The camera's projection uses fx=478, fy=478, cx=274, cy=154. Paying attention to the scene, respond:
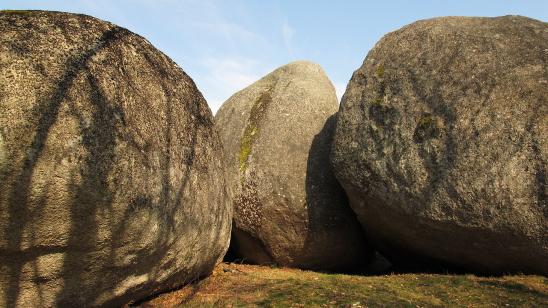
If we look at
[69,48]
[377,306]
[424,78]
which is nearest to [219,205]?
[377,306]

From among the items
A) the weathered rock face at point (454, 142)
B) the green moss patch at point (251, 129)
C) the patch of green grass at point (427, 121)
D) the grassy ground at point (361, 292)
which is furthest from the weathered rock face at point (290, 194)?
the patch of green grass at point (427, 121)

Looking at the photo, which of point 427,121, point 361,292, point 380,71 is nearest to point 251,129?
point 380,71

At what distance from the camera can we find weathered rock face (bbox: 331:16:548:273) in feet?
25.8

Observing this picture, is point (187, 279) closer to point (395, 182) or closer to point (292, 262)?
point (292, 262)

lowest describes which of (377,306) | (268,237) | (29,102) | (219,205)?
(377,306)

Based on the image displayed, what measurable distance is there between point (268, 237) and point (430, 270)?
11.2 ft

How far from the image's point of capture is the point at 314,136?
1088cm

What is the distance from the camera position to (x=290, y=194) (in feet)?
33.6

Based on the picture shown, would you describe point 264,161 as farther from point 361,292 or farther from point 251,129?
point 361,292

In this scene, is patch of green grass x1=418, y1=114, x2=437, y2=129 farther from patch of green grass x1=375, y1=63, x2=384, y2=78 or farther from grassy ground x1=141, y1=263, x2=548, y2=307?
grassy ground x1=141, y1=263, x2=548, y2=307

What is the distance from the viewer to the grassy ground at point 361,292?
7.31 meters

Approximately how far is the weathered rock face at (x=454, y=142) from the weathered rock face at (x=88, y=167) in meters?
3.68

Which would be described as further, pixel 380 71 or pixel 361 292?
pixel 380 71

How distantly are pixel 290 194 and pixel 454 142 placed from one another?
354 cm
